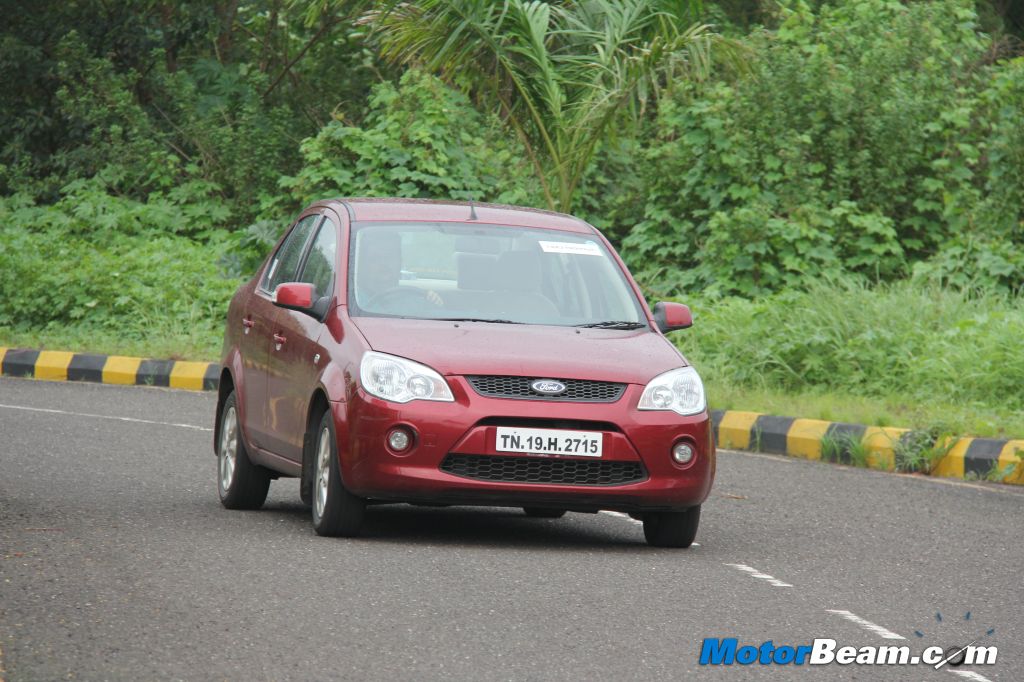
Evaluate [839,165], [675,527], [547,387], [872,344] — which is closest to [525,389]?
[547,387]

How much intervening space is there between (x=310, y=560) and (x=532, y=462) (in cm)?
108

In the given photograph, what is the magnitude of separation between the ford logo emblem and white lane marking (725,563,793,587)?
42.5 inches

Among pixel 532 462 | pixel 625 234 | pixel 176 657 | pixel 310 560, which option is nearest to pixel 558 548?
pixel 532 462

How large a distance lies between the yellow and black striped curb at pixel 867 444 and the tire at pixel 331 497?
5.65 metres

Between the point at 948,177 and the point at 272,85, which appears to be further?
the point at 272,85

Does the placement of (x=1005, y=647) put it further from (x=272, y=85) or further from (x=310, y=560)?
(x=272, y=85)

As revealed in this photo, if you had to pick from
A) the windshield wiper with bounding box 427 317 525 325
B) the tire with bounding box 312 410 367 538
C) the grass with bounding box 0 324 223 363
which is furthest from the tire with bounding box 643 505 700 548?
the grass with bounding box 0 324 223 363

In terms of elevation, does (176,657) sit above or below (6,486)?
above

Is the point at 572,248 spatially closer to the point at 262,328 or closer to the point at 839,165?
the point at 262,328

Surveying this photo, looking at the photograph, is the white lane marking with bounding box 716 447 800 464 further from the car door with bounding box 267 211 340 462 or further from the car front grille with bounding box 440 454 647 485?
the car front grille with bounding box 440 454 647 485

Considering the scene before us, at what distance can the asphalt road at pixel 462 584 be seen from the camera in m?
5.91

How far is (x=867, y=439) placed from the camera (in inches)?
526

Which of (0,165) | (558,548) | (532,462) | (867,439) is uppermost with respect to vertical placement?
A: (532,462)

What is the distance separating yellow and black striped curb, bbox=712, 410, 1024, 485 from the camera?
41.4ft
